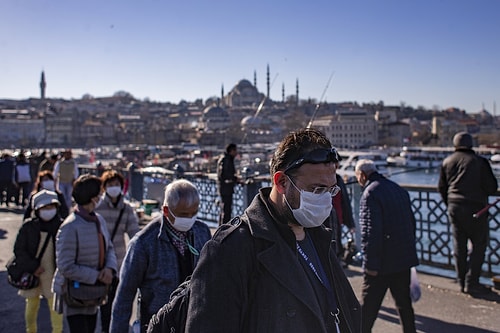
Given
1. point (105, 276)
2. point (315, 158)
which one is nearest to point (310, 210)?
point (315, 158)

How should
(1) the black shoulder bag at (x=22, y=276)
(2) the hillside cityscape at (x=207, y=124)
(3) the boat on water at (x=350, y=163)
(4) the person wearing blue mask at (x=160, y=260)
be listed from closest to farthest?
(4) the person wearing blue mask at (x=160, y=260), (1) the black shoulder bag at (x=22, y=276), (3) the boat on water at (x=350, y=163), (2) the hillside cityscape at (x=207, y=124)

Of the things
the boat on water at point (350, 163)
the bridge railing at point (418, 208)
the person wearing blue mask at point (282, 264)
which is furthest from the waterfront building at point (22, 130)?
the person wearing blue mask at point (282, 264)

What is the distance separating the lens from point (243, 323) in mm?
1440

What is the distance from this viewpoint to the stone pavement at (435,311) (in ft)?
12.6

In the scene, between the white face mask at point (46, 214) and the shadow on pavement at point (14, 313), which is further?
the shadow on pavement at point (14, 313)

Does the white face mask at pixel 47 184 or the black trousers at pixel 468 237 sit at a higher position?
the white face mask at pixel 47 184

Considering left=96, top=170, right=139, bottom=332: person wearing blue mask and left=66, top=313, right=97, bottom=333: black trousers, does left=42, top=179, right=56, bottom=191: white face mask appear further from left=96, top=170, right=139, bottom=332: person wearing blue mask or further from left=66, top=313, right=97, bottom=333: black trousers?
left=66, top=313, right=97, bottom=333: black trousers

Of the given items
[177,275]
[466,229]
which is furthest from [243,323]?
[466,229]

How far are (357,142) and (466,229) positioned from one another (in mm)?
39123

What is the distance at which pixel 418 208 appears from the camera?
535 cm

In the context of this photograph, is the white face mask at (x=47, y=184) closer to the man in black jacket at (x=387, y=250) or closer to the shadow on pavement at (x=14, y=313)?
the shadow on pavement at (x=14, y=313)

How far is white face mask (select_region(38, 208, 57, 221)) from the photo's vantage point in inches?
138

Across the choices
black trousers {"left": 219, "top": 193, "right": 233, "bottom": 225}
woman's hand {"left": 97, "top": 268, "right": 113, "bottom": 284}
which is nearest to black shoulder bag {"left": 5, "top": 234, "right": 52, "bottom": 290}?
woman's hand {"left": 97, "top": 268, "right": 113, "bottom": 284}

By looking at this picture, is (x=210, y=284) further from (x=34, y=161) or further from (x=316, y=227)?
(x=34, y=161)
